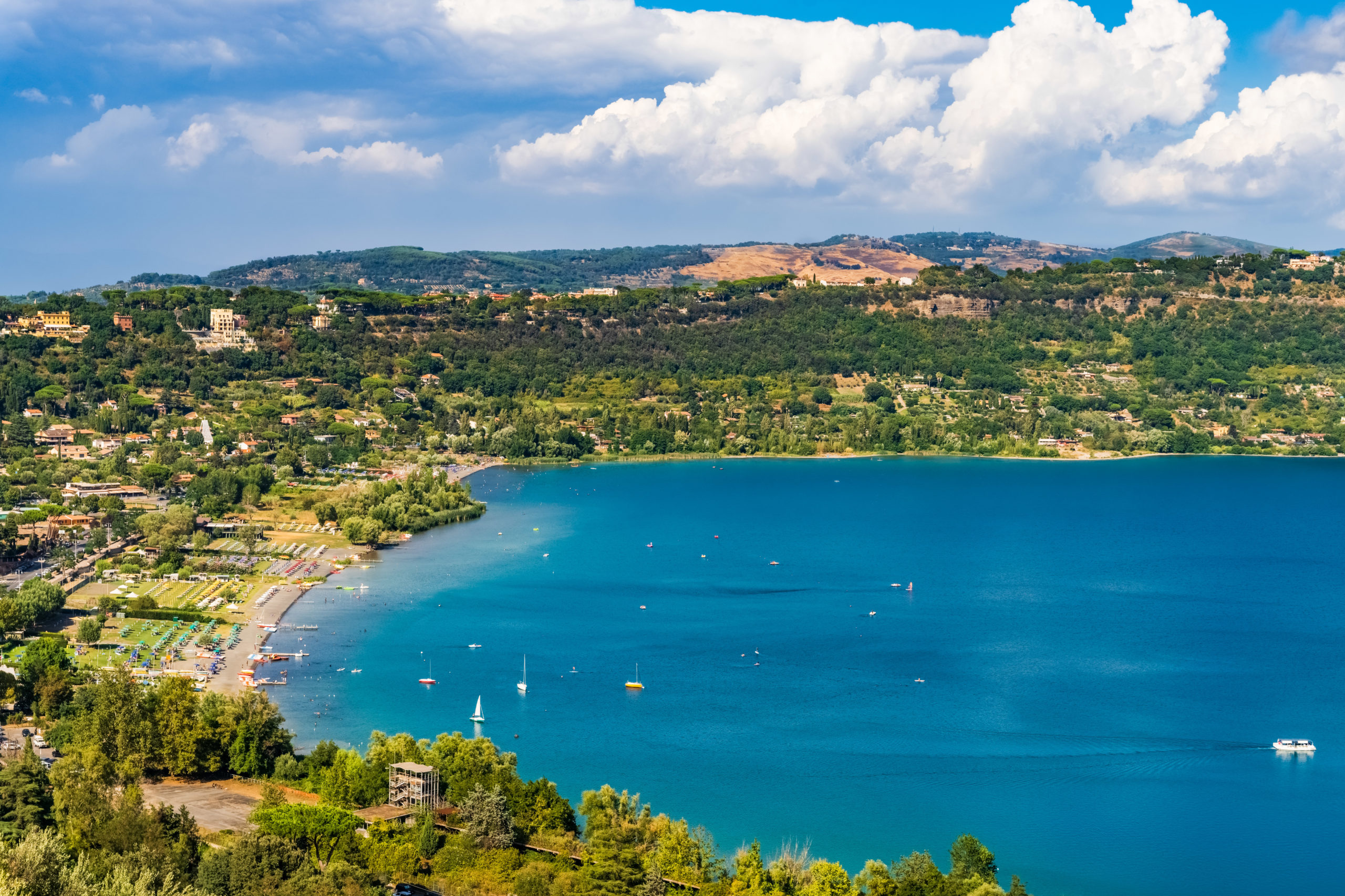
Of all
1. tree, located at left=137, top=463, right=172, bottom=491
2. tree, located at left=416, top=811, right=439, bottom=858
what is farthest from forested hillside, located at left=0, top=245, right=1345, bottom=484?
tree, located at left=416, top=811, right=439, bottom=858

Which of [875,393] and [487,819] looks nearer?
[487,819]

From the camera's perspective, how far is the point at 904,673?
112 ft

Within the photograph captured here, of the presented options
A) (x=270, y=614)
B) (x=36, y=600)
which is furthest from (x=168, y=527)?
(x=36, y=600)

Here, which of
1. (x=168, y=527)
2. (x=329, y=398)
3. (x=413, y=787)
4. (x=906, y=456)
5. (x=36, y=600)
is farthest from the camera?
(x=329, y=398)

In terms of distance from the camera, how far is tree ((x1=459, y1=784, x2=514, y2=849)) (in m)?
21.5

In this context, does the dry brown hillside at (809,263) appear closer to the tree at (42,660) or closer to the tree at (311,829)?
the tree at (42,660)

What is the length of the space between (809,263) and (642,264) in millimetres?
26451

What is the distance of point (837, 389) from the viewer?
3538 inches

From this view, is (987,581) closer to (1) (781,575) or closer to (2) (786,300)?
(1) (781,575)

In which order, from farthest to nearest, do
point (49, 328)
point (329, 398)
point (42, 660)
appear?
point (49, 328), point (329, 398), point (42, 660)

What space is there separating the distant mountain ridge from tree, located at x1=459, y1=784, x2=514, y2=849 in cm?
12621

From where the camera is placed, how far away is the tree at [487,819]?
70.4 ft

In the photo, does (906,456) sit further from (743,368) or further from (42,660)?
(42,660)

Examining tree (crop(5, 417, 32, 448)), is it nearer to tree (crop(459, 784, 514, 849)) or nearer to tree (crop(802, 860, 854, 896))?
tree (crop(459, 784, 514, 849))
